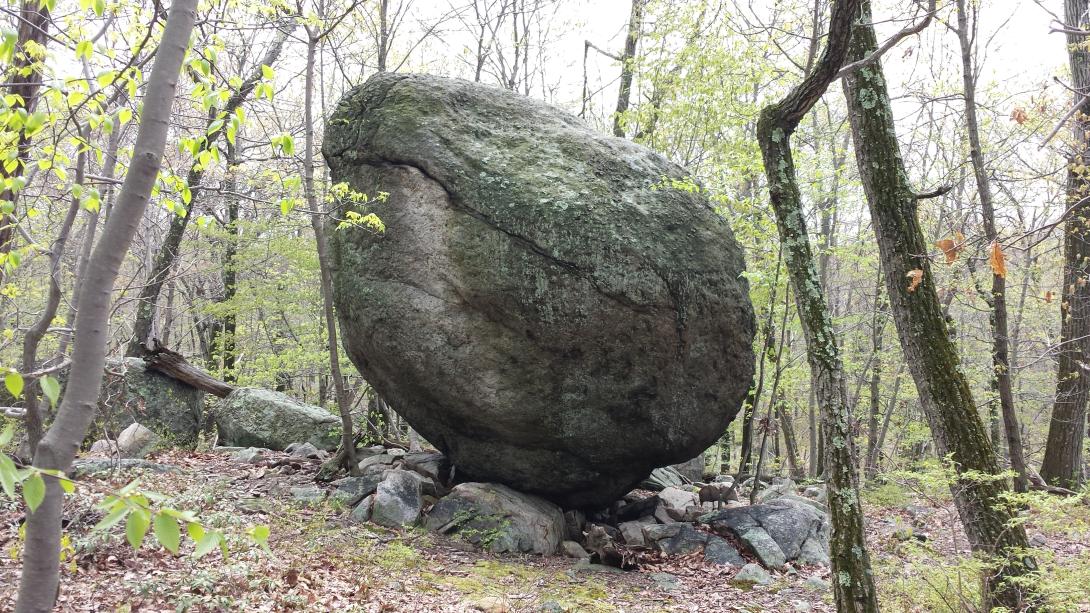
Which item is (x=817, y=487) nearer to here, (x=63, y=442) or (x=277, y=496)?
(x=277, y=496)

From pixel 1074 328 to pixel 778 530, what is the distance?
586 centimetres

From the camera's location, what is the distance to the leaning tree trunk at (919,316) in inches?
203

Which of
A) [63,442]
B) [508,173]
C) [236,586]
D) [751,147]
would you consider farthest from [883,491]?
[63,442]

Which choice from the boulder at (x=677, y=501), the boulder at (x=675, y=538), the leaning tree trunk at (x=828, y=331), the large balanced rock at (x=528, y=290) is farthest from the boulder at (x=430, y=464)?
the leaning tree trunk at (x=828, y=331)

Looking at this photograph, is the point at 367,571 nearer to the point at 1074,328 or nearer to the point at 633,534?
the point at 633,534

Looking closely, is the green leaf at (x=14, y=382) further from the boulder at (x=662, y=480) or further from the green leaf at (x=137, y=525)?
the boulder at (x=662, y=480)

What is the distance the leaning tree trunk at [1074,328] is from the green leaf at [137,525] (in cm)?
1096

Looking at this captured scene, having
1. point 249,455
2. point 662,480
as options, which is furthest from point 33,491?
point 662,480

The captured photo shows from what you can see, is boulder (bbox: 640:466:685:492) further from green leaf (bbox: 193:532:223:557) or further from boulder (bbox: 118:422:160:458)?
green leaf (bbox: 193:532:223:557)

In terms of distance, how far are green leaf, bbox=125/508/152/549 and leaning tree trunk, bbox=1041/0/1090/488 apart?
10960mm

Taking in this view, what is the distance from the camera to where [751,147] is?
1021 centimetres

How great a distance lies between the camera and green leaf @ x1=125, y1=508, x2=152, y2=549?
1.49 m

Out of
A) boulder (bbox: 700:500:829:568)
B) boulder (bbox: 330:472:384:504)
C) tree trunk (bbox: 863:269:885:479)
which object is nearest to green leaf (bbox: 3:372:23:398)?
boulder (bbox: 330:472:384:504)

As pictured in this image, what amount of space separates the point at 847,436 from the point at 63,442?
191 inches
